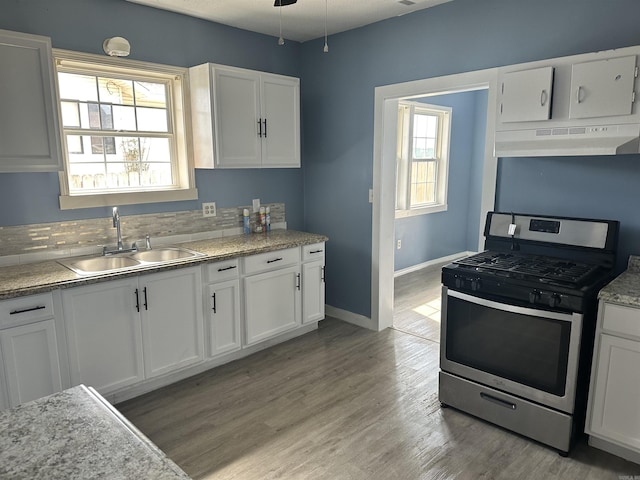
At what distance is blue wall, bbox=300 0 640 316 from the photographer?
2584 mm

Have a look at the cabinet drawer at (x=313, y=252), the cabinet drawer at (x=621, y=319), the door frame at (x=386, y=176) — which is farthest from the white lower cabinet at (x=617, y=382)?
the cabinet drawer at (x=313, y=252)

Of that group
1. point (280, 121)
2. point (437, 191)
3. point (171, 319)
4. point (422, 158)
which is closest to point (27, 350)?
point (171, 319)

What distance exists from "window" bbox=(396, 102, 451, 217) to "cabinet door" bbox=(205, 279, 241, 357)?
2738mm

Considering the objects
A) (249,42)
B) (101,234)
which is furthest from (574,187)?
(101,234)

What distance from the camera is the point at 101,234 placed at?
315cm

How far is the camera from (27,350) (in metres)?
2.38

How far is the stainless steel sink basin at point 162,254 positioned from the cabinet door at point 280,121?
975 mm

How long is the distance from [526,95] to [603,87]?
0.36 meters

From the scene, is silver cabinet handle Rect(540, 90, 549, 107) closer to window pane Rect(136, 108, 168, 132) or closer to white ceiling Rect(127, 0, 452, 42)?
white ceiling Rect(127, 0, 452, 42)

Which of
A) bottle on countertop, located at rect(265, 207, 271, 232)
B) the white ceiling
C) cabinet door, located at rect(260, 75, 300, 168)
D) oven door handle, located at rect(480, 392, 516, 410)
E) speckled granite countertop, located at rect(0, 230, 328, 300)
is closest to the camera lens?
speckled granite countertop, located at rect(0, 230, 328, 300)

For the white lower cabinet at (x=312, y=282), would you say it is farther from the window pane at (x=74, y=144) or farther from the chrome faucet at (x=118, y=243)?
the window pane at (x=74, y=144)

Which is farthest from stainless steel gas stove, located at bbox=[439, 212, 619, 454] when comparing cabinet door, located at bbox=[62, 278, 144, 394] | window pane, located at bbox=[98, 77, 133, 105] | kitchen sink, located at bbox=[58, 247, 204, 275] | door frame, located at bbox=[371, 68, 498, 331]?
window pane, located at bbox=[98, 77, 133, 105]

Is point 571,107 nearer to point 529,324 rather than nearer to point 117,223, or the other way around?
point 529,324

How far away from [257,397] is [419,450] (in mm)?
1074
